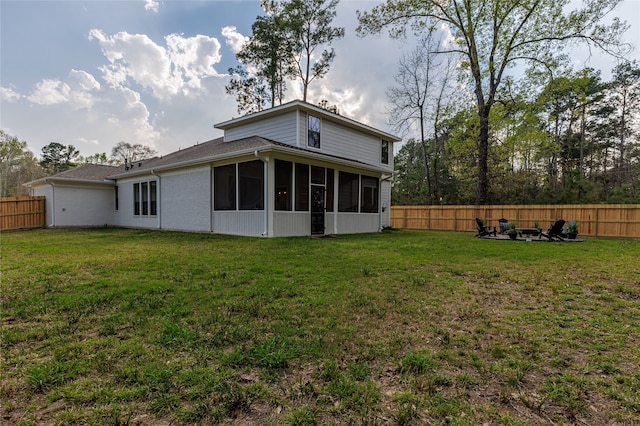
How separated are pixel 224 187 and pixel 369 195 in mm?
6547

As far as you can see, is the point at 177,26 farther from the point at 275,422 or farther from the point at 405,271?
the point at 275,422

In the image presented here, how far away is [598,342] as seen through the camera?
8.70 feet

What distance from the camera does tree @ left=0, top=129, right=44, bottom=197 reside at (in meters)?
31.8

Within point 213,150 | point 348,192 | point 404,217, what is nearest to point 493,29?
point 404,217

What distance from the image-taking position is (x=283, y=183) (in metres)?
10.1

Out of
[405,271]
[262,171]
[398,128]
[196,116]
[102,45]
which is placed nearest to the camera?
[405,271]

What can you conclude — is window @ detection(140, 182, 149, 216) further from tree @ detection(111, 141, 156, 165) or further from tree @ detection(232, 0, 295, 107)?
tree @ detection(111, 141, 156, 165)

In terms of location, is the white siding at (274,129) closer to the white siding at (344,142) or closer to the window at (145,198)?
the white siding at (344,142)

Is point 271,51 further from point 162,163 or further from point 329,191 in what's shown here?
point 329,191

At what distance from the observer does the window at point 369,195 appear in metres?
13.5

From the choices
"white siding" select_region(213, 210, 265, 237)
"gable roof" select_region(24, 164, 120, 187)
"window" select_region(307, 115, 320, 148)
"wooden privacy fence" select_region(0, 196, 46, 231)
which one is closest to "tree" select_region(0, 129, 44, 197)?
"gable roof" select_region(24, 164, 120, 187)

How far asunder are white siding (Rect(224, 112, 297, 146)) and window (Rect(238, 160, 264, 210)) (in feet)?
7.83

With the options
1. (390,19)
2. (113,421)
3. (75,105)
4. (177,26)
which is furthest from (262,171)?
(390,19)

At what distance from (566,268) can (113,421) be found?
7182 millimetres
